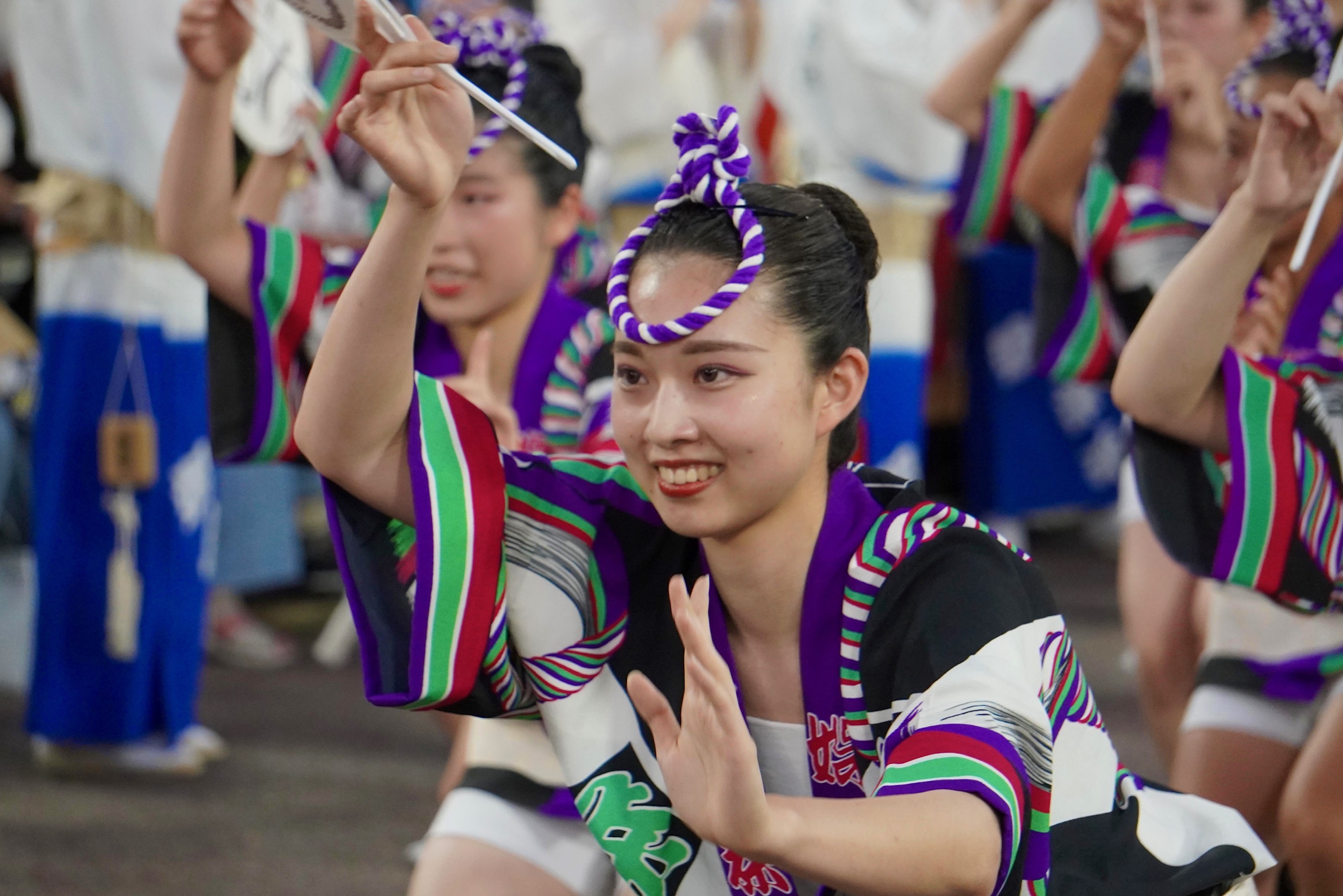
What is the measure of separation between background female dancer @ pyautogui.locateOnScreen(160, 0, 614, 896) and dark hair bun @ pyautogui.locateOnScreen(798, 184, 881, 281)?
0.46 metres

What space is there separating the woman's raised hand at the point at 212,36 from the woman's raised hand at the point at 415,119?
1.80 feet

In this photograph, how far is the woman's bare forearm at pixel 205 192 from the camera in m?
1.89

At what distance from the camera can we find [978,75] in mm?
2713

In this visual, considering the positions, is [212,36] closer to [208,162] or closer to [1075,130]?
[208,162]

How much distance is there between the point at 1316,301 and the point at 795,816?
1150mm

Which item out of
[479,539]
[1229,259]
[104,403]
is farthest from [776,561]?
[104,403]

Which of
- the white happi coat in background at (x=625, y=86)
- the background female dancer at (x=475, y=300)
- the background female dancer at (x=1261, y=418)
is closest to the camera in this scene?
the background female dancer at (x=1261, y=418)

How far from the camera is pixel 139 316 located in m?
2.85

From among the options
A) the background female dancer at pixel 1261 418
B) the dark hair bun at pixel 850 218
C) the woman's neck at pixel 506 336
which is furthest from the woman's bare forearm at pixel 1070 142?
the dark hair bun at pixel 850 218

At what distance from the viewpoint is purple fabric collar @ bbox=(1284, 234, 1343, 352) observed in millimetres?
1918

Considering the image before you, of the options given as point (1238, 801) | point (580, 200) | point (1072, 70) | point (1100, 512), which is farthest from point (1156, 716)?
point (1100, 512)

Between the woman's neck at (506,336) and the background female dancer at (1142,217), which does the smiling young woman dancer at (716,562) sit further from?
the background female dancer at (1142,217)

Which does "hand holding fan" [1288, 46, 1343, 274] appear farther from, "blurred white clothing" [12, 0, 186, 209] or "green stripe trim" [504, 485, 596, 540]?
"blurred white clothing" [12, 0, 186, 209]

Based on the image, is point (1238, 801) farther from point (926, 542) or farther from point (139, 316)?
point (139, 316)
